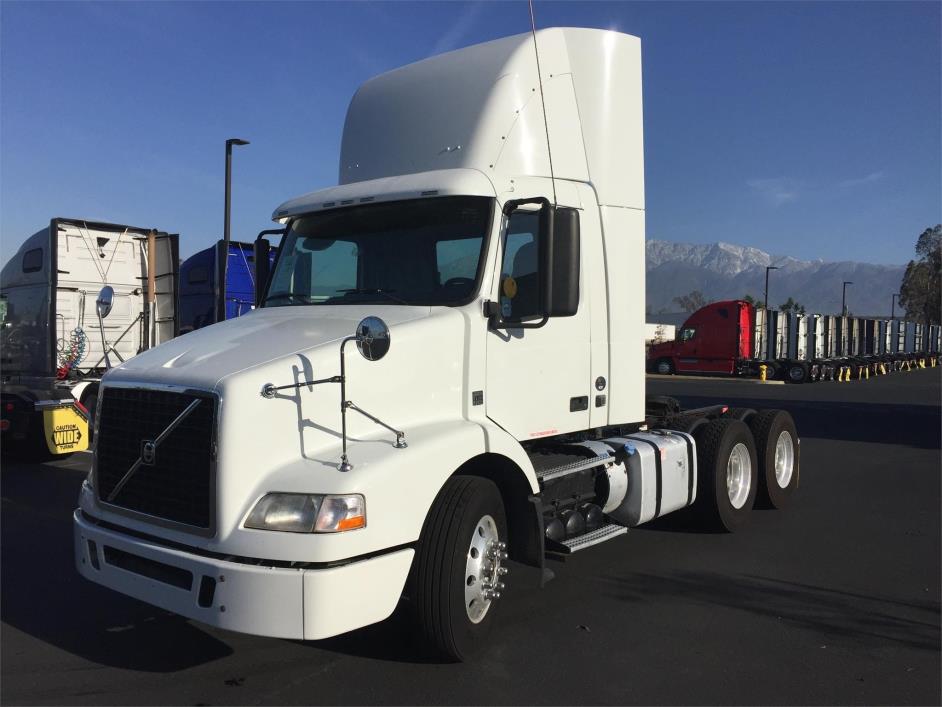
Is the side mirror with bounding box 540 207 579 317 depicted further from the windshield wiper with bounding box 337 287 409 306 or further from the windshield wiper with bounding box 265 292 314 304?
the windshield wiper with bounding box 265 292 314 304

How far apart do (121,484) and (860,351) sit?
4341 cm

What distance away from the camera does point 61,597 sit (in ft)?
18.1

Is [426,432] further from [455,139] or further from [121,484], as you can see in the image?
[455,139]

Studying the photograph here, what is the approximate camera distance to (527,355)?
17.0 feet

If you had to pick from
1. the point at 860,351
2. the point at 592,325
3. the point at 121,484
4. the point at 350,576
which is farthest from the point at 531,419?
the point at 860,351

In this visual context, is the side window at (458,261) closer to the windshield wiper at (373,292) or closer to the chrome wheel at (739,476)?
the windshield wiper at (373,292)

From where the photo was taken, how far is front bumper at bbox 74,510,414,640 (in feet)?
→ 11.8

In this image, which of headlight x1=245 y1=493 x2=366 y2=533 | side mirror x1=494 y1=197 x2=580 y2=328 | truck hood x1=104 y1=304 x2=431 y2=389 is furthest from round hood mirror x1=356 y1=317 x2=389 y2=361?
side mirror x1=494 y1=197 x2=580 y2=328

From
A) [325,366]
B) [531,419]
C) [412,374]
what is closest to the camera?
[325,366]

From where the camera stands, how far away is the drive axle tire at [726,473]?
7266 millimetres

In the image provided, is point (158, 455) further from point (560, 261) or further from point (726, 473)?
point (726, 473)

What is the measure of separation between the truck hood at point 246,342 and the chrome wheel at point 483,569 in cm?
131

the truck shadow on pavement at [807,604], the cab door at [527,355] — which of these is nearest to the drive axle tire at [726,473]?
the truck shadow on pavement at [807,604]

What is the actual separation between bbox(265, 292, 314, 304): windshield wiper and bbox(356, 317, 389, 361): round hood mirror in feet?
4.63
